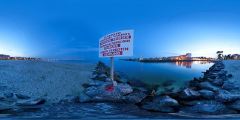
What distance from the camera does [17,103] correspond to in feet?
40.4

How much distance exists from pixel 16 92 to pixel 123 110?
5778mm

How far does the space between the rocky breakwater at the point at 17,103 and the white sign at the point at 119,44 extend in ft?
13.1

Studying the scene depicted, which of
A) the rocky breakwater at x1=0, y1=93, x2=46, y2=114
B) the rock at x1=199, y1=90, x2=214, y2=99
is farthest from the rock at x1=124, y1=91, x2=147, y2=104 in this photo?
the rocky breakwater at x1=0, y1=93, x2=46, y2=114

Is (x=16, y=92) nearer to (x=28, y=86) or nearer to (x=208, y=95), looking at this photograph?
(x=28, y=86)

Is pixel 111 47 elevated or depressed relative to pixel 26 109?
elevated

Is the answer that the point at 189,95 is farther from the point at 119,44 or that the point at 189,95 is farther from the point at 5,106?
the point at 5,106

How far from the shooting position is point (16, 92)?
48.0 feet

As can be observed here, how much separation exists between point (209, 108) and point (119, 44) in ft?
16.8

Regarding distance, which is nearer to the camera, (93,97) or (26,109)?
(26,109)

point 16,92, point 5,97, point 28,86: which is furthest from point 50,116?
point 28,86

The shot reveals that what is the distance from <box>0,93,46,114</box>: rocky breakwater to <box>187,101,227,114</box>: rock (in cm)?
558

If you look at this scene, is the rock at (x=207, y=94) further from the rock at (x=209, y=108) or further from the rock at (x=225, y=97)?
the rock at (x=209, y=108)

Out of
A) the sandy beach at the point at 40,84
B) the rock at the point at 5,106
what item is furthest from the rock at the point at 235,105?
the rock at the point at 5,106

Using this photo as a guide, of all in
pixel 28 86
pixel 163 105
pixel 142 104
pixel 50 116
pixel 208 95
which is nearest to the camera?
pixel 50 116
